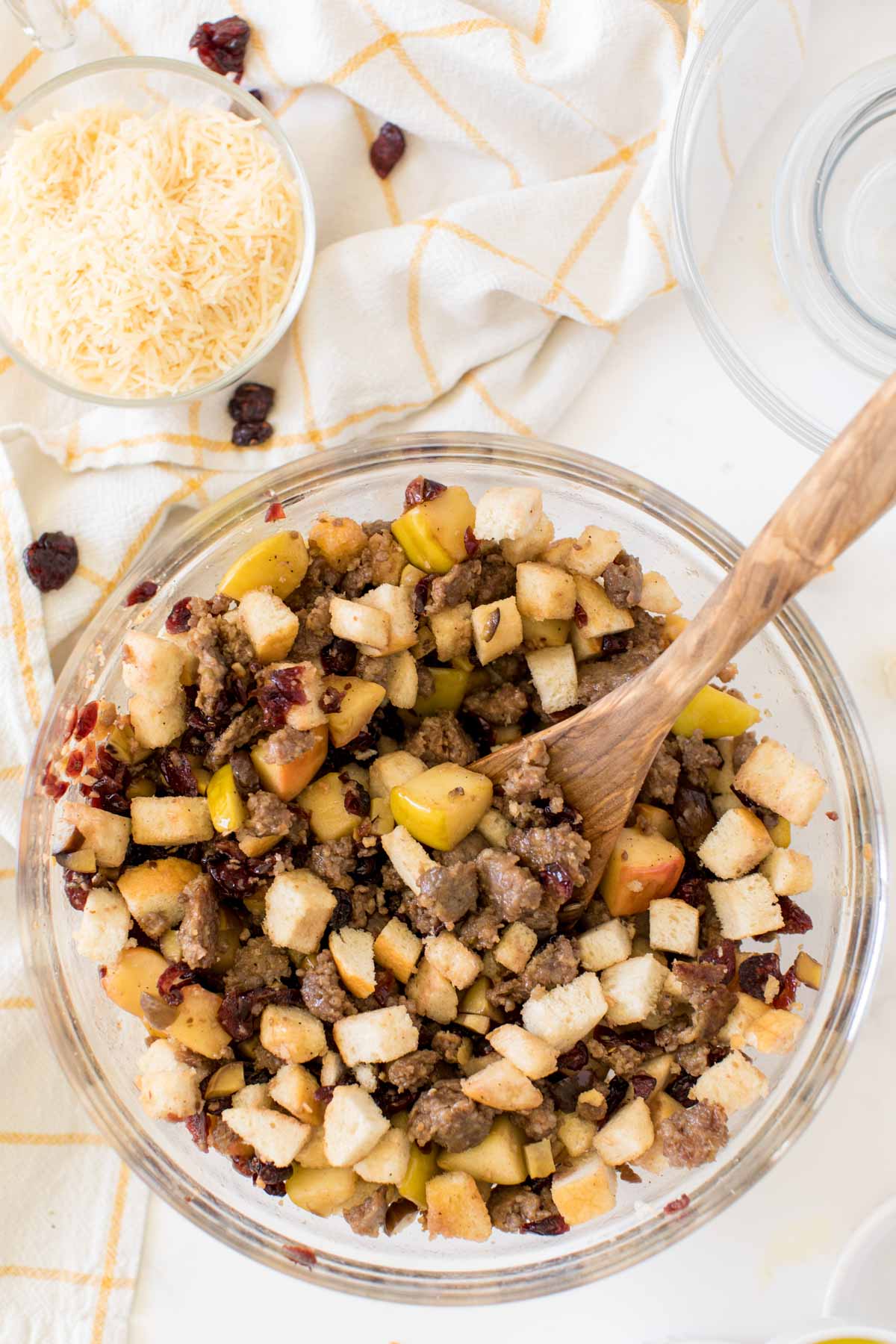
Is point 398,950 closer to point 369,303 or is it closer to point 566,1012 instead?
point 566,1012

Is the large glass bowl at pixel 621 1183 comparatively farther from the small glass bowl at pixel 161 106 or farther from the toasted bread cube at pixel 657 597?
the small glass bowl at pixel 161 106

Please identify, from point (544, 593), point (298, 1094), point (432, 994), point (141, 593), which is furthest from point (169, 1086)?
point (544, 593)

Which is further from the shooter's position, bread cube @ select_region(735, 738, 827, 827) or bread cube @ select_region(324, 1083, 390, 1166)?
bread cube @ select_region(735, 738, 827, 827)

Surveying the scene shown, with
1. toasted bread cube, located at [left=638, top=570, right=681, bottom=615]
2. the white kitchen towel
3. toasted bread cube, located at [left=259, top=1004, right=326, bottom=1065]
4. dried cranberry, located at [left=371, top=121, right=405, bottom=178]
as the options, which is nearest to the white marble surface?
the white kitchen towel

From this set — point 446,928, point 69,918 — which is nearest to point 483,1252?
point 446,928

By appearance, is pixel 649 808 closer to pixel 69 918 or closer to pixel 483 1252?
pixel 483 1252

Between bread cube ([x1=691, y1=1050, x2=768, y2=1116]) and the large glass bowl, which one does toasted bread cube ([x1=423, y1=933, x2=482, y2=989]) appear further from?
the large glass bowl
